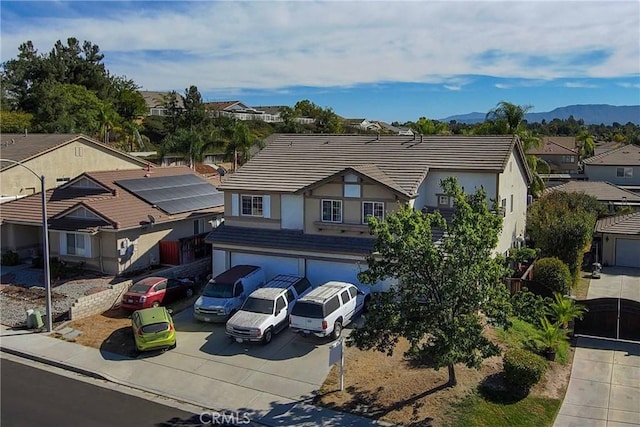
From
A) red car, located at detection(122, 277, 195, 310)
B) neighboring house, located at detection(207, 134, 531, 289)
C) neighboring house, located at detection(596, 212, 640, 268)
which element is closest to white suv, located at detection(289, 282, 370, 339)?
neighboring house, located at detection(207, 134, 531, 289)

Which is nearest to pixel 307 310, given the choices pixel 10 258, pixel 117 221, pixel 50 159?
pixel 117 221

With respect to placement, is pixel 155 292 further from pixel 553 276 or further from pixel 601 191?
pixel 601 191

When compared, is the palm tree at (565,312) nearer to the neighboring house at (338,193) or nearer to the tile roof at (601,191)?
the neighboring house at (338,193)

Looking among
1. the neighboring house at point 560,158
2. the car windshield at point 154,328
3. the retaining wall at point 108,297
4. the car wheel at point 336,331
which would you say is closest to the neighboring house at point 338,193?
the retaining wall at point 108,297

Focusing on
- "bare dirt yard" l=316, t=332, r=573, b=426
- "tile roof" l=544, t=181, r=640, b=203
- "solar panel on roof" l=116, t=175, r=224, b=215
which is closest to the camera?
"bare dirt yard" l=316, t=332, r=573, b=426

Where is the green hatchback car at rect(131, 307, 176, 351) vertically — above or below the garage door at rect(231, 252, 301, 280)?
below

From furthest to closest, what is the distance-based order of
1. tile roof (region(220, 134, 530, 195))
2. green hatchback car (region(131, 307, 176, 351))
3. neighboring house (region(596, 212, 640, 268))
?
neighboring house (region(596, 212, 640, 268))
tile roof (region(220, 134, 530, 195))
green hatchback car (region(131, 307, 176, 351))

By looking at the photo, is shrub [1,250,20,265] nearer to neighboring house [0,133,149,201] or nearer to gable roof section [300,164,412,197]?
neighboring house [0,133,149,201]
